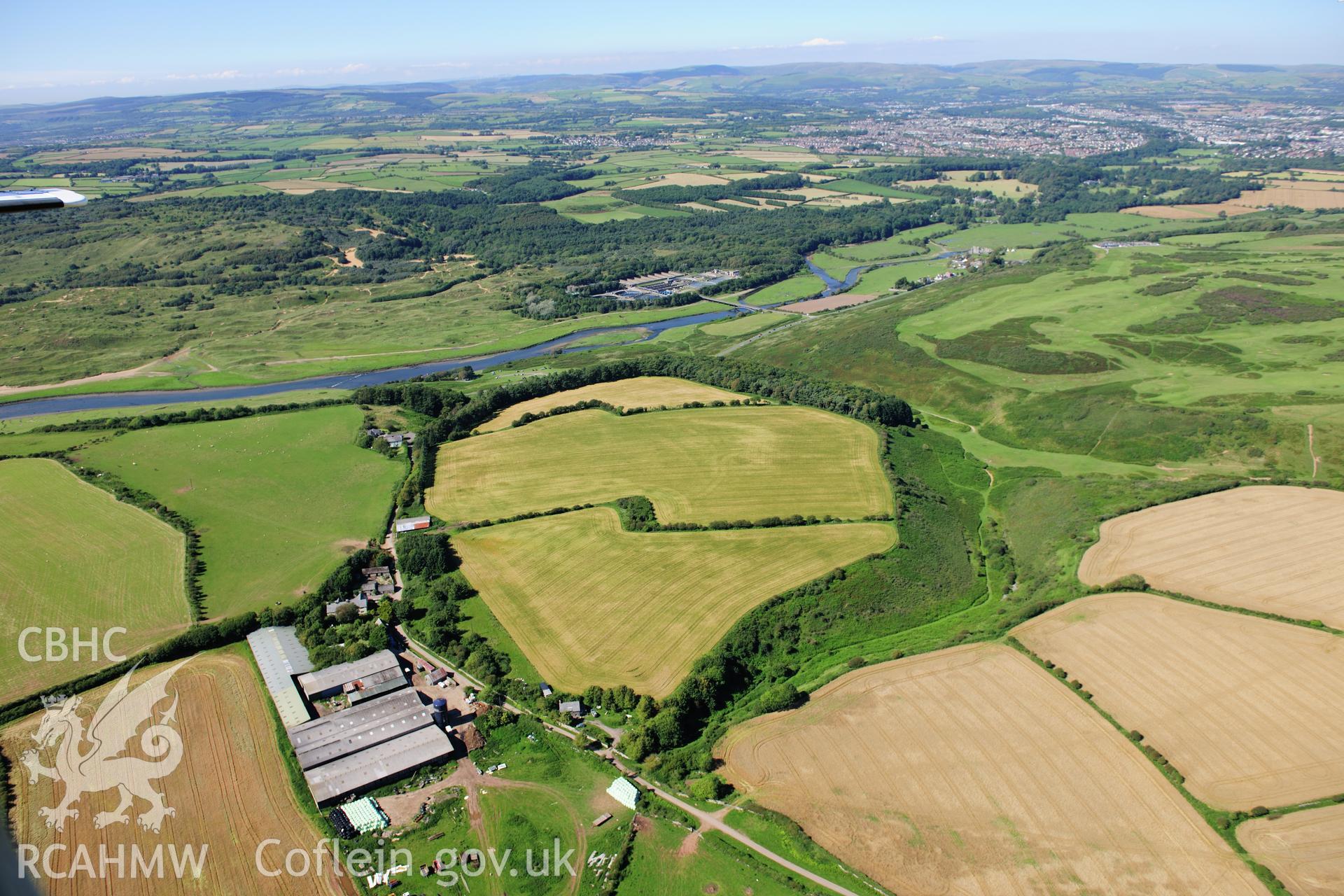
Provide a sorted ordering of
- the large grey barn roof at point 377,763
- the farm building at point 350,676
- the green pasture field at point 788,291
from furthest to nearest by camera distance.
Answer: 1. the green pasture field at point 788,291
2. the farm building at point 350,676
3. the large grey barn roof at point 377,763

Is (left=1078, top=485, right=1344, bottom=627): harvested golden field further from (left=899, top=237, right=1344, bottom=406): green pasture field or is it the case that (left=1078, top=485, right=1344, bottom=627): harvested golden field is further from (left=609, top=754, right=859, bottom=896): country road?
(left=609, top=754, right=859, bottom=896): country road

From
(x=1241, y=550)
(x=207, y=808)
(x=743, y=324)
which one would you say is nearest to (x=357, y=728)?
(x=207, y=808)

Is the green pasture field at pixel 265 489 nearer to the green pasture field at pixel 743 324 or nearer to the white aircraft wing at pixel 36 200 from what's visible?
the white aircraft wing at pixel 36 200

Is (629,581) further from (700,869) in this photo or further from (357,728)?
(700,869)

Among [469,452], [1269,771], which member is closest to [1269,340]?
[1269,771]

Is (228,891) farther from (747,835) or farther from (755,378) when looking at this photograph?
(755,378)

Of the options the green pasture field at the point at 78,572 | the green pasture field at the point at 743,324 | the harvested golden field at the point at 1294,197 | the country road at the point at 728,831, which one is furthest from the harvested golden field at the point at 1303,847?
the harvested golden field at the point at 1294,197
